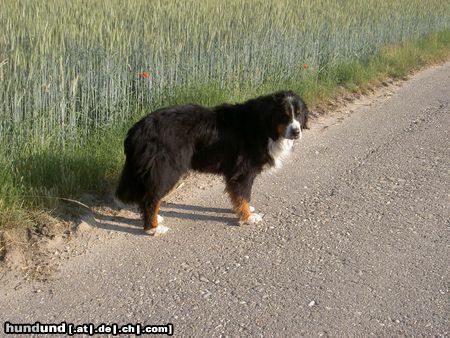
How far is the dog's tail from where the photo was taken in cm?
419

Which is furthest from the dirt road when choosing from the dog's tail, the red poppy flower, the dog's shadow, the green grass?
the red poppy flower

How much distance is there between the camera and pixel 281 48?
8.56 meters

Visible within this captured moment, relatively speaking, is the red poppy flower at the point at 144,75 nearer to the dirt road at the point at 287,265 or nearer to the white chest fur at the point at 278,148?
the dirt road at the point at 287,265

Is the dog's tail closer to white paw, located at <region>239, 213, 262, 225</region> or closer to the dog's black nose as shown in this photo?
white paw, located at <region>239, 213, 262, 225</region>

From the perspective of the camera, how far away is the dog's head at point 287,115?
429 centimetres

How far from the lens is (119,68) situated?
222 inches

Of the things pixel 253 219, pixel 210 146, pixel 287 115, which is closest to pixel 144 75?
pixel 210 146

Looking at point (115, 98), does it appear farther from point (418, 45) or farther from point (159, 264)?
point (418, 45)

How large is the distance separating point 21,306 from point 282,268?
182cm

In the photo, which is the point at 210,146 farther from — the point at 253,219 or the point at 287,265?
the point at 287,265

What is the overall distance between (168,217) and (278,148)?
1176mm

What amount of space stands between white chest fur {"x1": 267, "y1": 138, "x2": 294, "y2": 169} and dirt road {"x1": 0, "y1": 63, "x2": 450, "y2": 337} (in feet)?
1.75

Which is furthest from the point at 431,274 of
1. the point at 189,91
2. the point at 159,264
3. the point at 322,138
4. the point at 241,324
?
the point at 189,91

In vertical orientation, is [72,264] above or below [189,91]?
below
